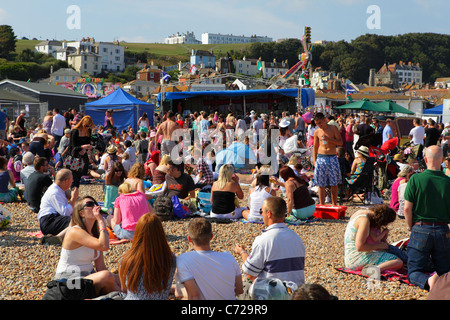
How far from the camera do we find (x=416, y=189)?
4648 mm

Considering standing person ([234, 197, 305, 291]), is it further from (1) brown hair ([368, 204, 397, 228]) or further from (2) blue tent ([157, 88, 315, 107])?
(2) blue tent ([157, 88, 315, 107])

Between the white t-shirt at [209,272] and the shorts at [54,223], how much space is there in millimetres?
2941

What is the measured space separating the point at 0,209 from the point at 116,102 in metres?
14.4

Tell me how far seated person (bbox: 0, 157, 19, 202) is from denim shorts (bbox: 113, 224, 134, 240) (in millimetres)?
3450

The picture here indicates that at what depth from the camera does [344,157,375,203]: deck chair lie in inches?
369

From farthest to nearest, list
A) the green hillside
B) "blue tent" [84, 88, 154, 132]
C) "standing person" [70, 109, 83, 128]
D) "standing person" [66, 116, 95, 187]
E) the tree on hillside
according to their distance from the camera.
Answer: the green hillside, the tree on hillside, "blue tent" [84, 88, 154, 132], "standing person" [70, 109, 83, 128], "standing person" [66, 116, 95, 187]

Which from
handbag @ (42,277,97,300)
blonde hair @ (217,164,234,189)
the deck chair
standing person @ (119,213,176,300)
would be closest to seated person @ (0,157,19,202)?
blonde hair @ (217,164,234,189)

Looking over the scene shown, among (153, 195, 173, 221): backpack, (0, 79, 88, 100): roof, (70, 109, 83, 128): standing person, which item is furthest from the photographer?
(0, 79, 88, 100): roof

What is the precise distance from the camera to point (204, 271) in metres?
3.54

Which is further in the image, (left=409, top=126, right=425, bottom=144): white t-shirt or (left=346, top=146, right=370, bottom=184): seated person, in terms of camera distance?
(left=409, top=126, right=425, bottom=144): white t-shirt

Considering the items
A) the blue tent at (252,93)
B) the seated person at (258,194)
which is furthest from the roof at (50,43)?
the seated person at (258,194)

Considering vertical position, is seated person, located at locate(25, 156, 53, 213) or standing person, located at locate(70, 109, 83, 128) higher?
standing person, located at locate(70, 109, 83, 128)
